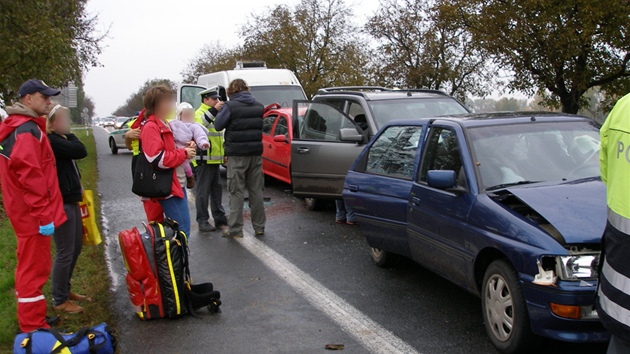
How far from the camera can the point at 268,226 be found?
30.2 ft

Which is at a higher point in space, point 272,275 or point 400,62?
point 400,62

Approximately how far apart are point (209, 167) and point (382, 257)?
3.40 metres

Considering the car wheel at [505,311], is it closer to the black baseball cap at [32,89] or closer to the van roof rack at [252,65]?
the black baseball cap at [32,89]

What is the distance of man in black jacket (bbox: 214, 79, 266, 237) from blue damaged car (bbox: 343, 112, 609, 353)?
2.12 m

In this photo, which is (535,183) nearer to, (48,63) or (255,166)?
(255,166)

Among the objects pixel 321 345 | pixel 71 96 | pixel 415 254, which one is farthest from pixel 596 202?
pixel 71 96

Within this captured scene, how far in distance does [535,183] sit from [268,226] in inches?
195

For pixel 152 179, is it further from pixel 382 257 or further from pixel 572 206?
pixel 572 206

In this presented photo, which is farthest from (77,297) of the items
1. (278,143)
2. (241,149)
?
(278,143)

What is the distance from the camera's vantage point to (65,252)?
17.7 ft

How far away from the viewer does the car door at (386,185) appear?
5.90 m

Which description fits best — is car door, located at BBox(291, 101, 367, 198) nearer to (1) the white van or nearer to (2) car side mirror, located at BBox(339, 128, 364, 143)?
(2) car side mirror, located at BBox(339, 128, 364, 143)

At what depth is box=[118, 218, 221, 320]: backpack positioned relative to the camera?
17.2 feet

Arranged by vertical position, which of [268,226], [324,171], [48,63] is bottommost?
[268,226]
